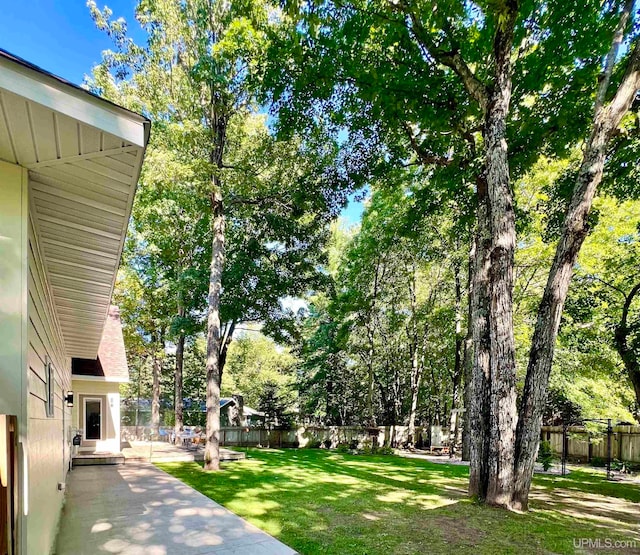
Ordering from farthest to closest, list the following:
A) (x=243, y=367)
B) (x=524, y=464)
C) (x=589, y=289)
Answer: (x=243, y=367) → (x=589, y=289) → (x=524, y=464)

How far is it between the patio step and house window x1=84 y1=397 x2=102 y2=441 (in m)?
0.84

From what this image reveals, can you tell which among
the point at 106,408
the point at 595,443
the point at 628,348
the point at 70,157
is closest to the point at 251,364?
the point at 106,408

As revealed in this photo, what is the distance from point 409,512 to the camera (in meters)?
5.67

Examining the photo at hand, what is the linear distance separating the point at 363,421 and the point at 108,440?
13575 mm

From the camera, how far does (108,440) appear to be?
12219 mm

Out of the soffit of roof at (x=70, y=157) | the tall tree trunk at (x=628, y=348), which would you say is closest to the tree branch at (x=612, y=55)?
the tall tree trunk at (x=628, y=348)

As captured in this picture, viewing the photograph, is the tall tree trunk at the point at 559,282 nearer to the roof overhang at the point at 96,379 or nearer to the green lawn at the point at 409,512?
the green lawn at the point at 409,512

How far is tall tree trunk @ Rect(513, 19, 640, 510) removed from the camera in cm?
541

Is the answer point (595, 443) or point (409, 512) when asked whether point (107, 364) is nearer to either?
point (409, 512)

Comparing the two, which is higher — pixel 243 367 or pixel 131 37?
pixel 131 37

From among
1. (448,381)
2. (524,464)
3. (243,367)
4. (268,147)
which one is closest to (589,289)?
(524,464)

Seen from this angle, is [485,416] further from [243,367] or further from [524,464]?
[243,367]

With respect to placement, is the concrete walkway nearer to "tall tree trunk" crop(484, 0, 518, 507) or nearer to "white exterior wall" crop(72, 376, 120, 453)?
"tall tree trunk" crop(484, 0, 518, 507)

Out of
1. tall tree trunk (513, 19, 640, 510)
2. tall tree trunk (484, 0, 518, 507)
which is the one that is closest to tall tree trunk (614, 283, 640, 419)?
tall tree trunk (513, 19, 640, 510)
